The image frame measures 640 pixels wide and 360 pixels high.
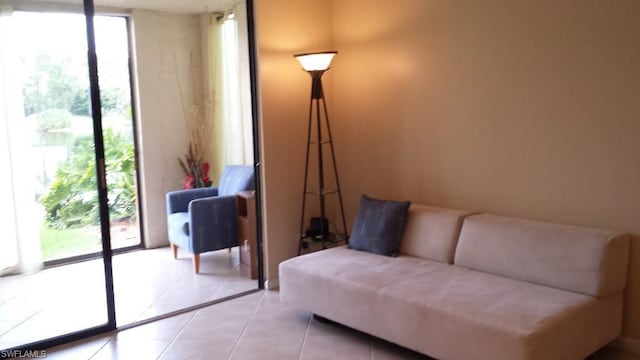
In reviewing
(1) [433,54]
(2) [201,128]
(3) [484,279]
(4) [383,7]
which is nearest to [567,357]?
(3) [484,279]

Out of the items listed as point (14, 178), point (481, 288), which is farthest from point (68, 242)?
point (481, 288)

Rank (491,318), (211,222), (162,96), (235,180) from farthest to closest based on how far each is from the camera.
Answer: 1. (162,96)
2. (235,180)
3. (211,222)
4. (491,318)

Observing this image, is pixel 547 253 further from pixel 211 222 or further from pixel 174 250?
pixel 174 250

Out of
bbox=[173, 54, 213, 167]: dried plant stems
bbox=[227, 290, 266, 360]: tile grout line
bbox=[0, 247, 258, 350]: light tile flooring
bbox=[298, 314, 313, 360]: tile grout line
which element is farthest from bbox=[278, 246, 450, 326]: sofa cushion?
bbox=[173, 54, 213, 167]: dried plant stems

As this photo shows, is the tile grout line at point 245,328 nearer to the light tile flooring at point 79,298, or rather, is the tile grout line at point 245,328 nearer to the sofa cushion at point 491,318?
the light tile flooring at point 79,298

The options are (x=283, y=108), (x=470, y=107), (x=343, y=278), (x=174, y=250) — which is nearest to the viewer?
(x=343, y=278)

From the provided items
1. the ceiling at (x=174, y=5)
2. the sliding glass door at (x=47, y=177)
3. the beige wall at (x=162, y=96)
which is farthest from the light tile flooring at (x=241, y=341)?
the ceiling at (x=174, y=5)

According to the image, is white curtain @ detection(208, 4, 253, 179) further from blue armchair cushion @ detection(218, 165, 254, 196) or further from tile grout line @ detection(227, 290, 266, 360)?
tile grout line @ detection(227, 290, 266, 360)

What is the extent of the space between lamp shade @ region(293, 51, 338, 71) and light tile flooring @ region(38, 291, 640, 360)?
1.79 m

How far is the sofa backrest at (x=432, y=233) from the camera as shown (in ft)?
10.8

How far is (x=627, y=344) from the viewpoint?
288 cm

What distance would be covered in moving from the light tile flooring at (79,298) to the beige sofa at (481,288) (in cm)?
102

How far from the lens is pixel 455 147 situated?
3.59 m

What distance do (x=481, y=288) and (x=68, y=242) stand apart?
2590 mm
